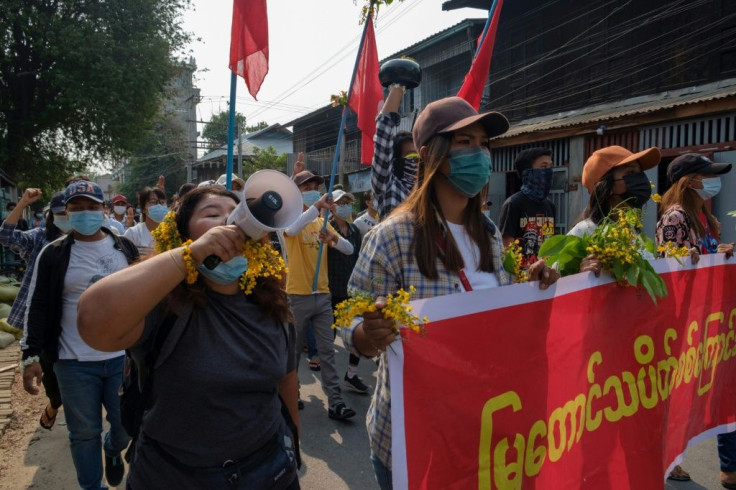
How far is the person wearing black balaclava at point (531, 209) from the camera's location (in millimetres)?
4527

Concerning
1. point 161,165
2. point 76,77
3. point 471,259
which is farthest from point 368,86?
point 161,165

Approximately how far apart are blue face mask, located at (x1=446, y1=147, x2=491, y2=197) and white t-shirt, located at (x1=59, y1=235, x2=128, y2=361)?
2260 mm

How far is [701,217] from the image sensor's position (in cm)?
401

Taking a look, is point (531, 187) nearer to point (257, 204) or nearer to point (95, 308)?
point (257, 204)

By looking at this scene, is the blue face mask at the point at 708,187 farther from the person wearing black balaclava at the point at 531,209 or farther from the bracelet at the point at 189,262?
the bracelet at the point at 189,262

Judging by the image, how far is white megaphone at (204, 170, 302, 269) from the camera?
1643 mm

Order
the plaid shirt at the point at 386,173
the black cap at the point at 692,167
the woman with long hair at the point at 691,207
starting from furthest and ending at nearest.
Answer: the black cap at the point at 692,167
the woman with long hair at the point at 691,207
the plaid shirt at the point at 386,173

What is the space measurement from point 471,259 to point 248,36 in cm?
148

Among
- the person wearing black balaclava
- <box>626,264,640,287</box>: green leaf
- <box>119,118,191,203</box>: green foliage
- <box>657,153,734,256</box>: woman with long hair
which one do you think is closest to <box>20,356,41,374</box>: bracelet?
<box>626,264,640,287</box>: green leaf

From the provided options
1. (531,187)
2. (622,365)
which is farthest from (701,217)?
(622,365)

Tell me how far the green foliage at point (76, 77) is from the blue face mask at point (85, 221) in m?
15.9

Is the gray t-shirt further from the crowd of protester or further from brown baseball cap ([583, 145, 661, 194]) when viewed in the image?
brown baseball cap ([583, 145, 661, 194])

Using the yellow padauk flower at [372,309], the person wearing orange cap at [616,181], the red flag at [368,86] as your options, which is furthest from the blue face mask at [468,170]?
the red flag at [368,86]

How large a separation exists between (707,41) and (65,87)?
17.4m
